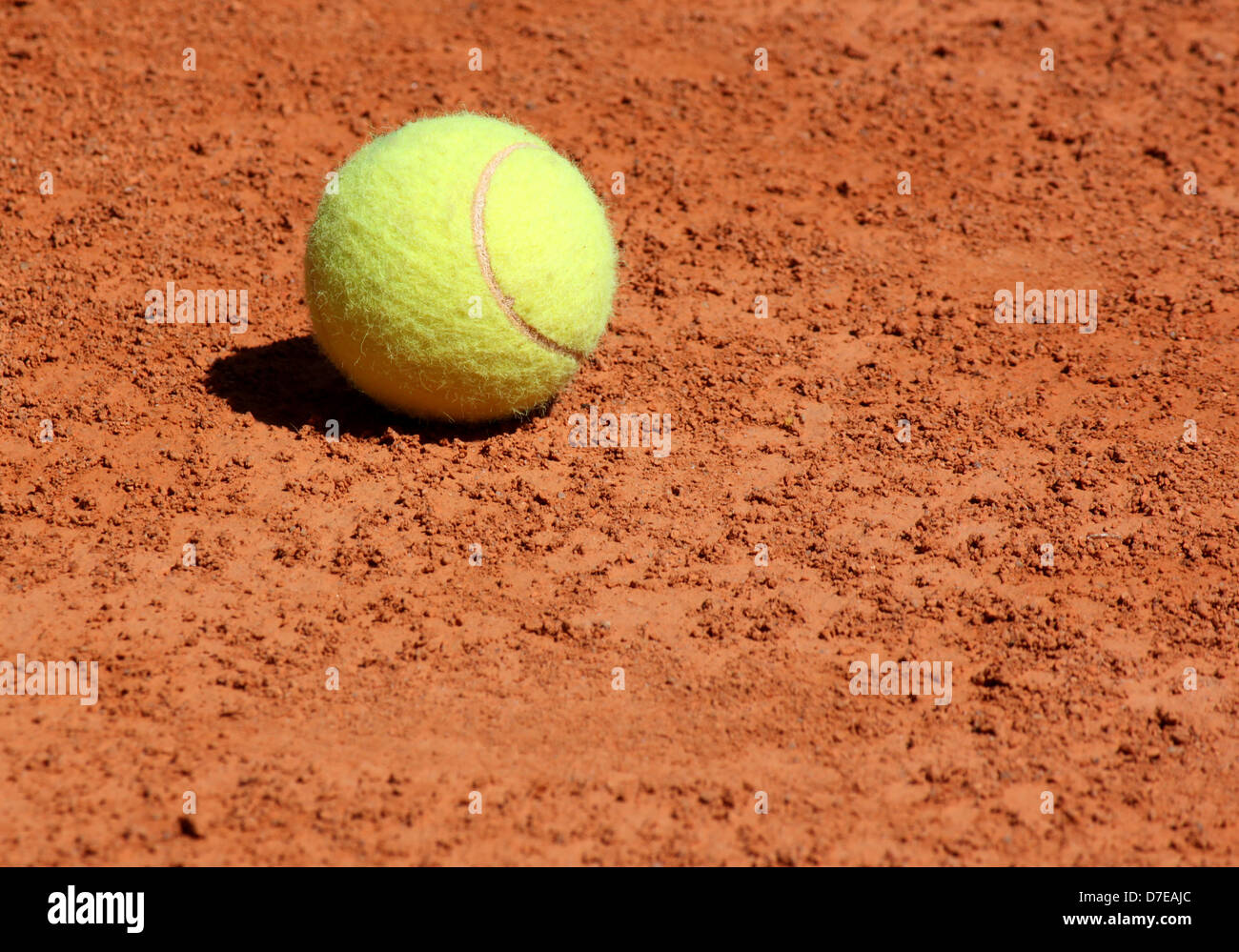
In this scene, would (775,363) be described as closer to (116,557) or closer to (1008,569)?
(1008,569)

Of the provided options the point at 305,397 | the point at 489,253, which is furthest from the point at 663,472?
the point at 305,397

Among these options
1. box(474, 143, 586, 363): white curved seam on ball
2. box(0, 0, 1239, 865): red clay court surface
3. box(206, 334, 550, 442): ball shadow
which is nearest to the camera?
box(0, 0, 1239, 865): red clay court surface

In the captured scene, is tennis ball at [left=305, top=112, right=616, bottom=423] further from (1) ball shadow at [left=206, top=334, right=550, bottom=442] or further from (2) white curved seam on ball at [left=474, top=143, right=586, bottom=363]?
(1) ball shadow at [left=206, top=334, right=550, bottom=442]

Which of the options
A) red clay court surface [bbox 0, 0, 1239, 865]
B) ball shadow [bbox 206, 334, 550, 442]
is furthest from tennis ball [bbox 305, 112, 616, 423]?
red clay court surface [bbox 0, 0, 1239, 865]

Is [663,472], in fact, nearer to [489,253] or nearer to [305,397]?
[489,253]

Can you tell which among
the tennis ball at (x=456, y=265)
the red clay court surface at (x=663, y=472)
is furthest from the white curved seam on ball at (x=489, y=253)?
the red clay court surface at (x=663, y=472)

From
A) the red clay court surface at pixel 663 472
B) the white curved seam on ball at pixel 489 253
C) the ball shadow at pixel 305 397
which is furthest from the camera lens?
the ball shadow at pixel 305 397

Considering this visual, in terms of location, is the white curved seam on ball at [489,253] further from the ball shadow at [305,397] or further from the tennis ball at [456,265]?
the ball shadow at [305,397]
